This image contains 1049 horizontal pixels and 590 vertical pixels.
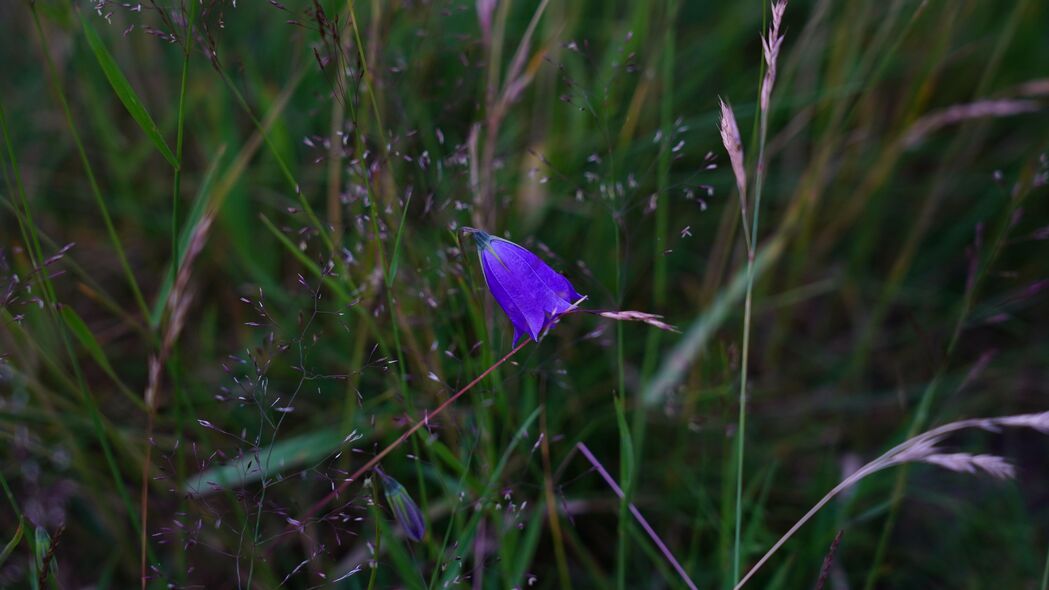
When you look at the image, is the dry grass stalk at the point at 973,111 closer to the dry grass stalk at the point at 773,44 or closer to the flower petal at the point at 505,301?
the dry grass stalk at the point at 773,44

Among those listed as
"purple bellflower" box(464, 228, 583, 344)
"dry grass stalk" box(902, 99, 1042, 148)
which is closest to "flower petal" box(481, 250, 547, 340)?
"purple bellflower" box(464, 228, 583, 344)

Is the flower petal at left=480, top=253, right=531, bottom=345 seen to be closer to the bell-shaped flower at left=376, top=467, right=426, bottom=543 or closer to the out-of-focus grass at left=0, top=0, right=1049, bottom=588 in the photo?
the out-of-focus grass at left=0, top=0, right=1049, bottom=588

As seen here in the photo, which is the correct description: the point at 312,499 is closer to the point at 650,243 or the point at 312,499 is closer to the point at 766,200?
the point at 650,243

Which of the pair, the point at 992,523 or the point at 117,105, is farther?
the point at 117,105

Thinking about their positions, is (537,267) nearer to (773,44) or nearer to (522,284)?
(522,284)

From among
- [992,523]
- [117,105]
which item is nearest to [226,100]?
[117,105]

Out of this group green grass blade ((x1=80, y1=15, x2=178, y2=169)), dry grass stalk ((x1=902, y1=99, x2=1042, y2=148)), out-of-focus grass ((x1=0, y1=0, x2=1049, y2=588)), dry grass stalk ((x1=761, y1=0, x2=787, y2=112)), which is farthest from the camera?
dry grass stalk ((x1=902, y1=99, x2=1042, y2=148))
